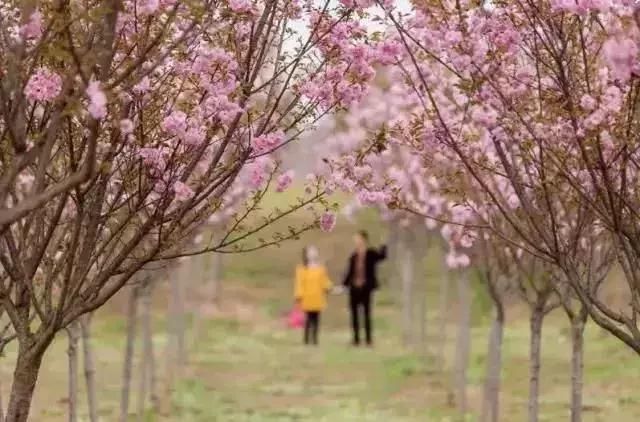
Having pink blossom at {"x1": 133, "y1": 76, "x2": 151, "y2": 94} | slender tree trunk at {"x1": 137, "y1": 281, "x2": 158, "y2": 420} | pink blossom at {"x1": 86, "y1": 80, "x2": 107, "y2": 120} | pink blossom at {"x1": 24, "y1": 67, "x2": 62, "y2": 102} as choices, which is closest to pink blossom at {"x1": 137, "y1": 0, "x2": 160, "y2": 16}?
pink blossom at {"x1": 133, "y1": 76, "x2": 151, "y2": 94}

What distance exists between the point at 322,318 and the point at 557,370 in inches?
502

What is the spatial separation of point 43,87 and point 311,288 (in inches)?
801

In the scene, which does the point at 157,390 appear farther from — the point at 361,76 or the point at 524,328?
the point at 361,76

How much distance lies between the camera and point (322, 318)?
3378 cm

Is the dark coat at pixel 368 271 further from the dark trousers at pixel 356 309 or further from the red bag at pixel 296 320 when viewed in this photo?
the red bag at pixel 296 320

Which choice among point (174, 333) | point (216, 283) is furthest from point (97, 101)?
point (216, 283)

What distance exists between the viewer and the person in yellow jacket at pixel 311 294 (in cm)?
2716

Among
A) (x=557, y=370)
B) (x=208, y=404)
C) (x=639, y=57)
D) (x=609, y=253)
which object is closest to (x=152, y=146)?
(x=639, y=57)

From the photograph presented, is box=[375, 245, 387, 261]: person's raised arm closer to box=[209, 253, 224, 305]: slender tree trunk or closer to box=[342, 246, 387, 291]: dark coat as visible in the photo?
box=[342, 246, 387, 291]: dark coat

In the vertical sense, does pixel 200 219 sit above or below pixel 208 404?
above

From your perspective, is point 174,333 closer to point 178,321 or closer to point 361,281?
point 178,321

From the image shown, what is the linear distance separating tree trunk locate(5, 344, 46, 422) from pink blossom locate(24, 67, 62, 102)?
1650 millimetres

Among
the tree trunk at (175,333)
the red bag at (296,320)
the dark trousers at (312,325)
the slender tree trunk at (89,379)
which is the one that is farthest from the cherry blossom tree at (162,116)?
the red bag at (296,320)

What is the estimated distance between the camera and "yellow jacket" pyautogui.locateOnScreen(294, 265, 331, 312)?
89.2 feet
